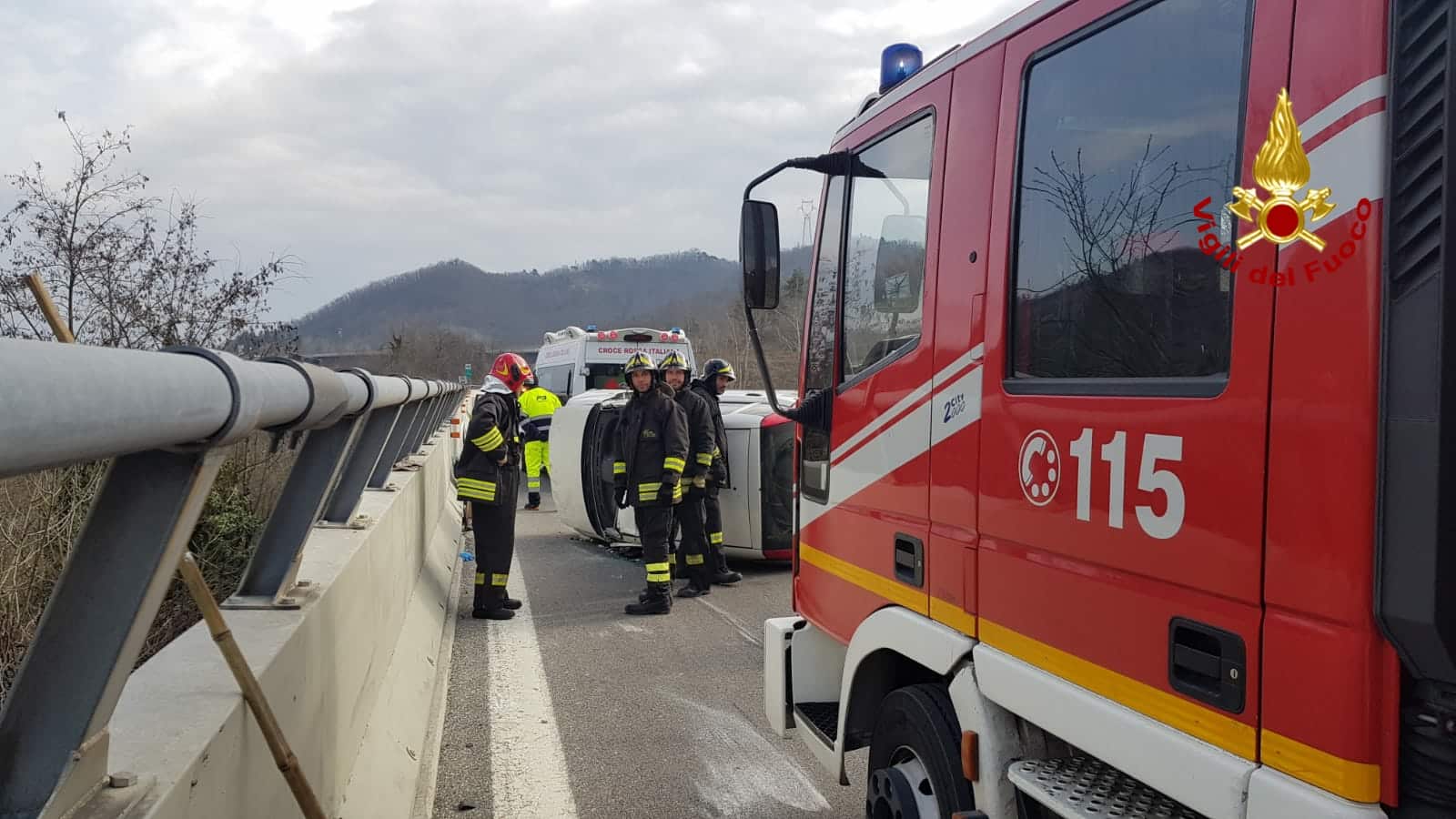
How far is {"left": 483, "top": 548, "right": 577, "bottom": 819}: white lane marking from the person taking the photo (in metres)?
4.45

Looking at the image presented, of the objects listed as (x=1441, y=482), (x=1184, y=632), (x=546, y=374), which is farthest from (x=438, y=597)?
(x=546, y=374)

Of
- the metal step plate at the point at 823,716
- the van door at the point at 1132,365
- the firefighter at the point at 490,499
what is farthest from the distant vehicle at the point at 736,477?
the van door at the point at 1132,365

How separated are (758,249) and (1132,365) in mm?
1702

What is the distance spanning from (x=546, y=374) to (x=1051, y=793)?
63.7 ft

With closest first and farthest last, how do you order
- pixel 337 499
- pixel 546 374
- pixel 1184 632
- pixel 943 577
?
pixel 1184 632
pixel 943 577
pixel 337 499
pixel 546 374

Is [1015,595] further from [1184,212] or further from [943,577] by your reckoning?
[1184,212]

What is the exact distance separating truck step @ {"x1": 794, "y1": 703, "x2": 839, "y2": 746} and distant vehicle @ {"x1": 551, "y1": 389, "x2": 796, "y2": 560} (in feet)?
16.0

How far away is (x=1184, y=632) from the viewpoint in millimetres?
2031

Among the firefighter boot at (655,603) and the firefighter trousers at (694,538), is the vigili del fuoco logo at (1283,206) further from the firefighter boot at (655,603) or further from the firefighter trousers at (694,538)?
the firefighter trousers at (694,538)

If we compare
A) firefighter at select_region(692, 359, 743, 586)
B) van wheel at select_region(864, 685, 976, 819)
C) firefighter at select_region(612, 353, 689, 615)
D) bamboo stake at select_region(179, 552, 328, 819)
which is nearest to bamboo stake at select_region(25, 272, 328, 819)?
bamboo stake at select_region(179, 552, 328, 819)

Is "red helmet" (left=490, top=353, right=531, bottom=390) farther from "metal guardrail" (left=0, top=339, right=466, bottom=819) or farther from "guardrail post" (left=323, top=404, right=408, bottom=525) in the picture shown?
"metal guardrail" (left=0, top=339, right=466, bottom=819)

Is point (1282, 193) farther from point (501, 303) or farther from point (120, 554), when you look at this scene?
point (501, 303)

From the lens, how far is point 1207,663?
77.4 inches

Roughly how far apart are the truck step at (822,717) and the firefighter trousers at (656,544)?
422 cm
